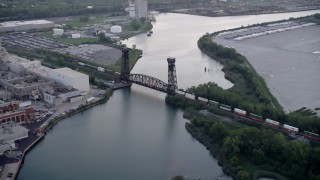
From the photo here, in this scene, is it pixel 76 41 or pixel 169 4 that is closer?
pixel 76 41

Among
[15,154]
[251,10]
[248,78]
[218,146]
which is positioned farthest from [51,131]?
[251,10]

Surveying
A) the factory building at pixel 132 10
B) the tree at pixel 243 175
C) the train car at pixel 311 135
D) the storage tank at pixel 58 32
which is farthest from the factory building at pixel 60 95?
the factory building at pixel 132 10

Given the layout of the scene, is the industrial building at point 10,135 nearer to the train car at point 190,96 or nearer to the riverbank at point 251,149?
the riverbank at point 251,149

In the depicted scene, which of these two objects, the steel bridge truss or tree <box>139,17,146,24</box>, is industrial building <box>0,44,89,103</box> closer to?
the steel bridge truss

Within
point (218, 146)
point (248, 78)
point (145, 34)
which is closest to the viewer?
point (218, 146)

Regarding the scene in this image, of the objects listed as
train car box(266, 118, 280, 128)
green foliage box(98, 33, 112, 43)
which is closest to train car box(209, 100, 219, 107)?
train car box(266, 118, 280, 128)

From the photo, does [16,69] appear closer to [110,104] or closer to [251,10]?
[110,104]
